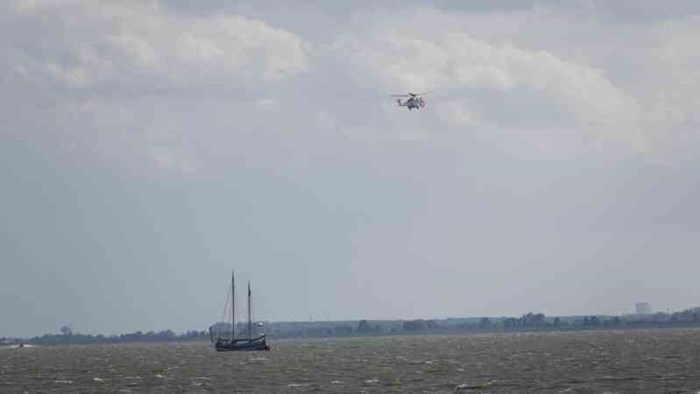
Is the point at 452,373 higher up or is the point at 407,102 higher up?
the point at 407,102

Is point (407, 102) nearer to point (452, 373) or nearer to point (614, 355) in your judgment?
point (452, 373)

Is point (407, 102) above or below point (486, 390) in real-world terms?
above

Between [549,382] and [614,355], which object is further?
[614,355]

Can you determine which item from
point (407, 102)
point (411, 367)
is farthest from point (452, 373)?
point (407, 102)

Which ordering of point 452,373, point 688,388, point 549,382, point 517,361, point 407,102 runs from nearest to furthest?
point 688,388, point 549,382, point 452,373, point 407,102, point 517,361

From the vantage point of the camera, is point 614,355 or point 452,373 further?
point 614,355

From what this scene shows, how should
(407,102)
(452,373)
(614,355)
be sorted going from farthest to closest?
(614,355) → (407,102) → (452,373)

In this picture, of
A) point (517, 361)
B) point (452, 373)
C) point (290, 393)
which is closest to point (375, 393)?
point (290, 393)

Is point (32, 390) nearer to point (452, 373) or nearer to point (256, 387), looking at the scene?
point (256, 387)

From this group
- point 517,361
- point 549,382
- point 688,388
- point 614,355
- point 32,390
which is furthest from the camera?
point 614,355
